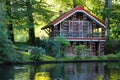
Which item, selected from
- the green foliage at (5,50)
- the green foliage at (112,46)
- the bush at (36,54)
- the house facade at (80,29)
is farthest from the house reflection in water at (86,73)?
the green foliage at (112,46)

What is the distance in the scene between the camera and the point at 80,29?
176 feet

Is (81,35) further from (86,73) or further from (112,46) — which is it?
(86,73)

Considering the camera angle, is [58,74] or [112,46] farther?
[112,46]

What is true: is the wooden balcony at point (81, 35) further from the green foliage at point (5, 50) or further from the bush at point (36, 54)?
the green foliage at point (5, 50)

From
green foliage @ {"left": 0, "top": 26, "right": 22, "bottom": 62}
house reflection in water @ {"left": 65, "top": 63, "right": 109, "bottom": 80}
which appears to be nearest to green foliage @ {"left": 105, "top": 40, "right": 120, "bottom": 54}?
green foliage @ {"left": 0, "top": 26, "right": 22, "bottom": 62}

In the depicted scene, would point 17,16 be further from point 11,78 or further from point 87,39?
point 11,78

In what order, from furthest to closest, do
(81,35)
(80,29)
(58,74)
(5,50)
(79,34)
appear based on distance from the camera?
(80,29) < (79,34) < (81,35) < (5,50) < (58,74)

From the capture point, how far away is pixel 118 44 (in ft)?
171

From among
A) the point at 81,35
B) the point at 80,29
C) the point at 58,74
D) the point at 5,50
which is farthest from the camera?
the point at 80,29

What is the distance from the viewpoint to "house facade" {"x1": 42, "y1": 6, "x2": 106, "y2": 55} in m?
51.2

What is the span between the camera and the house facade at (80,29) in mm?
51250

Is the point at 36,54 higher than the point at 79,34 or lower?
→ lower

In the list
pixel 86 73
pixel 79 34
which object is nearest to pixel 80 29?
pixel 79 34

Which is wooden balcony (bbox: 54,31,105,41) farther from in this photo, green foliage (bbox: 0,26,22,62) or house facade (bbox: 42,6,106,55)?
green foliage (bbox: 0,26,22,62)
